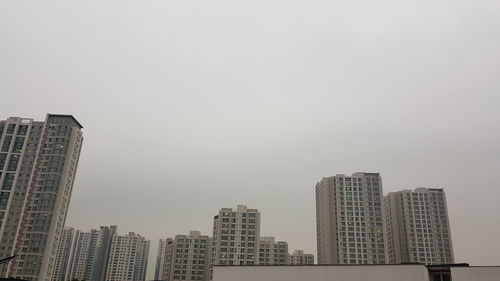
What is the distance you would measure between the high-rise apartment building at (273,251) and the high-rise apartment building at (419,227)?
39.3m

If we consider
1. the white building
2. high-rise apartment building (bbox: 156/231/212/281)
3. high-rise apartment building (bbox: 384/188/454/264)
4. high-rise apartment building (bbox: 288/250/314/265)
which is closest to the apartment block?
high-rise apartment building (bbox: 156/231/212/281)

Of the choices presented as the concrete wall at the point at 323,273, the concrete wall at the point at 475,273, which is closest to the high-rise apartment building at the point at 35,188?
the concrete wall at the point at 323,273

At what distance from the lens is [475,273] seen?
3297 centimetres

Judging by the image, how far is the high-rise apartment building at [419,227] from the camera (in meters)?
134

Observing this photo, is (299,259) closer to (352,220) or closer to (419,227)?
(352,220)

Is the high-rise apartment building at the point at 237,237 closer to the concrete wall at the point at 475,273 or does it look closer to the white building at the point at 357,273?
the white building at the point at 357,273

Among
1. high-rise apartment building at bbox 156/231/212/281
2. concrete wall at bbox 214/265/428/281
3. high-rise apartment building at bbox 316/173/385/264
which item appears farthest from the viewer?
high-rise apartment building at bbox 156/231/212/281

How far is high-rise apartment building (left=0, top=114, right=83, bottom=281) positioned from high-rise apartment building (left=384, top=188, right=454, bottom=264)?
107 m

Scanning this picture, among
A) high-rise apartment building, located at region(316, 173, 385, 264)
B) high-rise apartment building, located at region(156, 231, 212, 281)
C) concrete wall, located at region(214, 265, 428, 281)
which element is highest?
high-rise apartment building, located at region(316, 173, 385, 264)

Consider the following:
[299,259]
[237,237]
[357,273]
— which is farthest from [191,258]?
[357,273]

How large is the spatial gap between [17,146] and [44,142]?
25.2 ft

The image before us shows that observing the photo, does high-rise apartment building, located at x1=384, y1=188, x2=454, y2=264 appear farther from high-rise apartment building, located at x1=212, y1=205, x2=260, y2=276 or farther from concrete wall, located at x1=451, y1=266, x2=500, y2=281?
concrete wall, located at x1=451, y1=266, x2=500, y2=281

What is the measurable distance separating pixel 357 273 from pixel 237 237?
288ft

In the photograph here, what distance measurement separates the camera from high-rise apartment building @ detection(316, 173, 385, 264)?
119 metres
